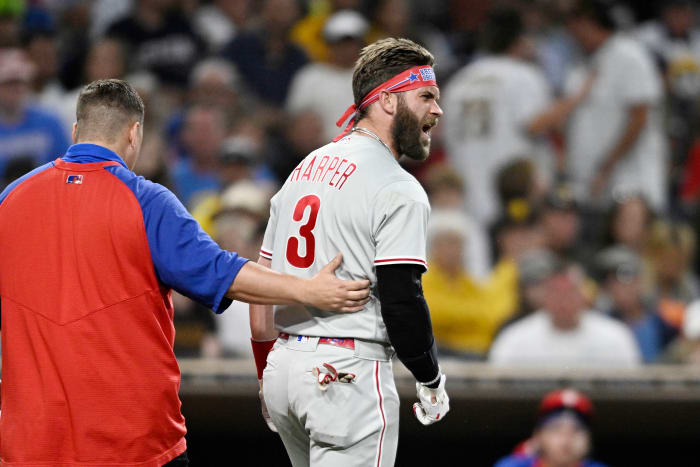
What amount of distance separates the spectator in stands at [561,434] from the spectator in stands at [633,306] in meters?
1.19

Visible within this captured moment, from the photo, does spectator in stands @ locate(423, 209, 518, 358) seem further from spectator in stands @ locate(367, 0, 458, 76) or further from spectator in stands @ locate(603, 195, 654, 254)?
spectator in stands @ locate(367, 0, 458, 76)

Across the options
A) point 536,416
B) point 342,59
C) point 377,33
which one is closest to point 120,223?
point 536,416

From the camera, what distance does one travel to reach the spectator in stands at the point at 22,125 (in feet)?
24.1

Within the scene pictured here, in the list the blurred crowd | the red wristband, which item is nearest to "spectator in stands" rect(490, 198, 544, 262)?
the blurred crowd

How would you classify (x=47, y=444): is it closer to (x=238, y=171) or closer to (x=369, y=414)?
(x=369, y=414)

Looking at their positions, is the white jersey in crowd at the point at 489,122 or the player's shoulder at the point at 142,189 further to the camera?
the white jersey in crowd at the point at 489,122

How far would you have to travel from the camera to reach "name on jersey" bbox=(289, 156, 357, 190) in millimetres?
3357

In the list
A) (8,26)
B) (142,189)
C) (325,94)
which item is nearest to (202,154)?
(325,94)

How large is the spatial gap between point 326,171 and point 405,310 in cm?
53

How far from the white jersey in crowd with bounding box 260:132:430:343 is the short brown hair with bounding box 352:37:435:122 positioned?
17 centimetres

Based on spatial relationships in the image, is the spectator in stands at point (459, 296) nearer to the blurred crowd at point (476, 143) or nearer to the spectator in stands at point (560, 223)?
the blurred crowd at point (476, 143)

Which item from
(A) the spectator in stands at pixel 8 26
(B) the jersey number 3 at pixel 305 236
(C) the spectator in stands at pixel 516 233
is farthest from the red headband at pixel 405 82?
(A) the spectator in stands at pixel 8 26

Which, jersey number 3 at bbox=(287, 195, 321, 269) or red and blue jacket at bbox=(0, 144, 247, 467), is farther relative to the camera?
jersey number 3 at bbox=(287, 195, 321, 269)

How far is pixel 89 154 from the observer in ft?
10.9
